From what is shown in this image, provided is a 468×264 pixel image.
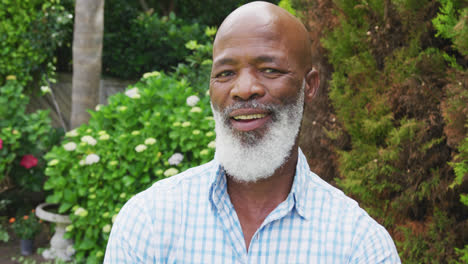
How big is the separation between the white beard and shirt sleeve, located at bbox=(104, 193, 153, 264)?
1.12 ft

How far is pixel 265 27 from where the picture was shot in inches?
63.6

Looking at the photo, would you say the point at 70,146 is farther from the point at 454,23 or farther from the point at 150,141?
the point at 454,23

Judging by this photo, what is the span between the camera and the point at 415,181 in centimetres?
247

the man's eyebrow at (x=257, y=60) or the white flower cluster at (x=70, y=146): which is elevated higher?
the man's eyebrow at (x=257, y=60)

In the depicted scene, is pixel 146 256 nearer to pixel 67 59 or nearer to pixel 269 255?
pixel 269 255

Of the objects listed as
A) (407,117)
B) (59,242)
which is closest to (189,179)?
(407,117)

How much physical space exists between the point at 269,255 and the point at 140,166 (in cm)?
262

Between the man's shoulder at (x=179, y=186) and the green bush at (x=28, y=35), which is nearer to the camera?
the man's shoulder at (x=179, y=186)

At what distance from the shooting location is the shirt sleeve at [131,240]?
1.55 m

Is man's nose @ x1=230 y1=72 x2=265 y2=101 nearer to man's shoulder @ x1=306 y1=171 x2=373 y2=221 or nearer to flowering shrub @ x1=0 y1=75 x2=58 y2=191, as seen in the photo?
man's shoulder @ x1=306 y1=171 x2=373 y2=221

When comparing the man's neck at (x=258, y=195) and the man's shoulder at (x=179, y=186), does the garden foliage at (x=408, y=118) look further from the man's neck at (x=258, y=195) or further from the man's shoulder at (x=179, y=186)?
the man's shoulder at (x=179, y=186)

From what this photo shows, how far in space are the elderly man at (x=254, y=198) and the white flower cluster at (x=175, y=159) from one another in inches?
87.4

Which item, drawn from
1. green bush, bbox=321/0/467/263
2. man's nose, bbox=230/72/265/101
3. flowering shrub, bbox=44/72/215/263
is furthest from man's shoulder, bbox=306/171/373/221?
flowering shrub, bbox=44/72/215/263

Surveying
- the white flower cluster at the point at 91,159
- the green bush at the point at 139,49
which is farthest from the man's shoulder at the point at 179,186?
the green bush at the point at 139,49
